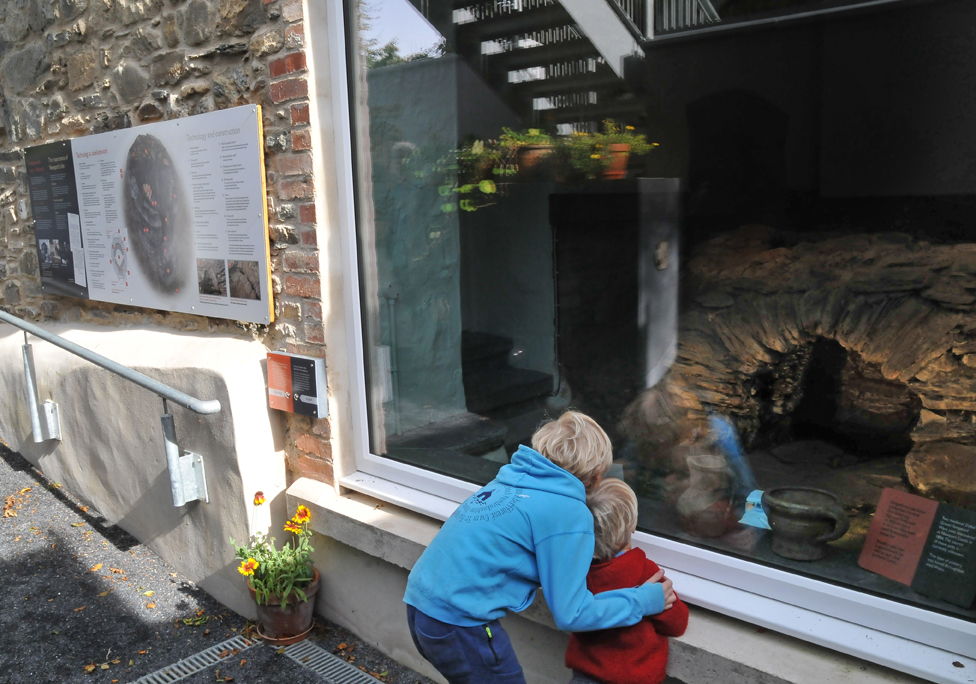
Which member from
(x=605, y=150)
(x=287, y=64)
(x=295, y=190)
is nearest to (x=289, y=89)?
(x=287, y=64)

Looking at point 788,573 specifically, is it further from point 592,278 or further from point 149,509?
point 149,509

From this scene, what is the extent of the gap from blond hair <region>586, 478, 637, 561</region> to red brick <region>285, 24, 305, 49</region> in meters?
2.02

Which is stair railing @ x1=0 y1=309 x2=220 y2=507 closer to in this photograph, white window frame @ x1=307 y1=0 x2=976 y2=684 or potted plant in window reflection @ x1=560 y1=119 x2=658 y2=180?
white window frame @ x1=307 y1=0 x2=976 y2=684

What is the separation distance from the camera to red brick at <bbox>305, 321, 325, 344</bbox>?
9.74 ft

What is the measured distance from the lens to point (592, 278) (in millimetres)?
2986

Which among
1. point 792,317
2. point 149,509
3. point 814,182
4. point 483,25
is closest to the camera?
point 814,182

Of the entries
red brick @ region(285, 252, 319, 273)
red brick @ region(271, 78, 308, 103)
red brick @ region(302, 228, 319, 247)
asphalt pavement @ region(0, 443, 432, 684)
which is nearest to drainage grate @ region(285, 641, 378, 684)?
asphalt pavement @ region(0, 443, 432, 684)

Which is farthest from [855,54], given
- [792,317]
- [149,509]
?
[149,509]

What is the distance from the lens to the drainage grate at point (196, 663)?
278cm

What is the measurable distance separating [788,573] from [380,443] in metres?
1.72

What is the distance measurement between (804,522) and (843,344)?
75 centimetres

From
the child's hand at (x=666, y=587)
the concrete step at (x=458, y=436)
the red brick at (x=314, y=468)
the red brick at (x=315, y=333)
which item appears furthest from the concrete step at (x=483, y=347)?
the child's hand at (x=666, y=587)

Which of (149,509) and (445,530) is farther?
(149,509)

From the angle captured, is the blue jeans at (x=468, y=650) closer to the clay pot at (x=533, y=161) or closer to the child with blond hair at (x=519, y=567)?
the child with blond hair at (x=519, y=567)
